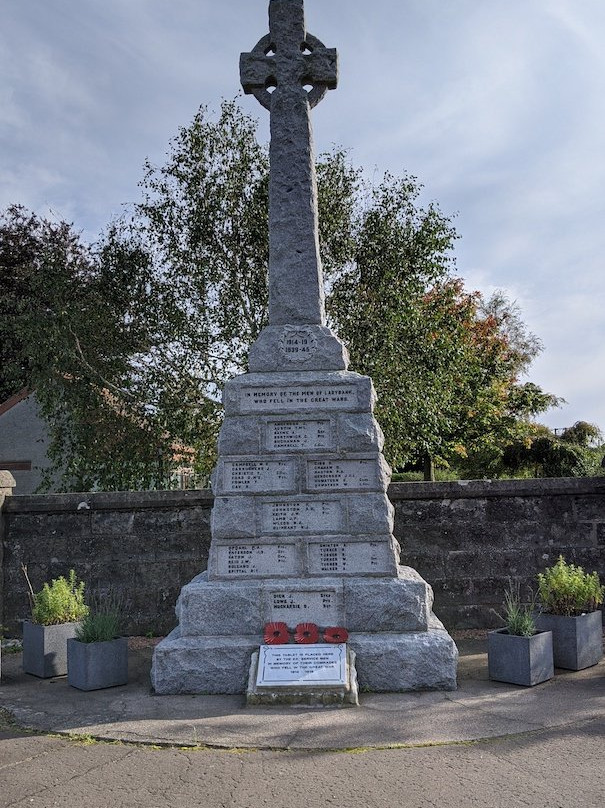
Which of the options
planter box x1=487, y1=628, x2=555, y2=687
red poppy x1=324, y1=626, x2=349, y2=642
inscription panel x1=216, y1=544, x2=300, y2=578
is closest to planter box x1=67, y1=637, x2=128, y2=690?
inscription panel x1=216, y1=544, x2=300, y2=578

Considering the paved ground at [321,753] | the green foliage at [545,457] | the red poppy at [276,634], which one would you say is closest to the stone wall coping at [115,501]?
the red poppy at [276,634]

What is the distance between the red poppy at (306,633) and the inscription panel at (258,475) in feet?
3.79

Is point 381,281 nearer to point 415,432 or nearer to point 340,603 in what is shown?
point 415,432

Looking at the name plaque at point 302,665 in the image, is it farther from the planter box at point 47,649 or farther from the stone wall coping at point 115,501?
the stone wall coping at point 115,501

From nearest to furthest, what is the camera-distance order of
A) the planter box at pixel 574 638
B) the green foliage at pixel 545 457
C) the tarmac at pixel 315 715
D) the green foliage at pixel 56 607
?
the tarmac at pixel 315 715, the planter box at pixel 574 638, the green foliage at pixel 56 607, the green foliage at pixel 545 457

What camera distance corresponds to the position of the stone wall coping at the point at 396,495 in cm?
861

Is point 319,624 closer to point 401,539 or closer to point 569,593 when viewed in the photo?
point 569,593

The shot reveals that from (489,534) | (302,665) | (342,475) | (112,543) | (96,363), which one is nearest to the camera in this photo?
(302,665)

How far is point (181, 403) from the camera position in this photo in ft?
43.0

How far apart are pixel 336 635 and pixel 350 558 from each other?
2.13 feet

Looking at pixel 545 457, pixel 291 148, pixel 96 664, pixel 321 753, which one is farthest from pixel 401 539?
pixel 545 457

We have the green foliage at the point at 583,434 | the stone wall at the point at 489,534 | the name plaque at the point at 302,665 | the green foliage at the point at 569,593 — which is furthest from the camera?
the green foliage at the point at 583,434

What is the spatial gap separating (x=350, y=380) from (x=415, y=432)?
685 cm

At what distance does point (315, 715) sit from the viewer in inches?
204
